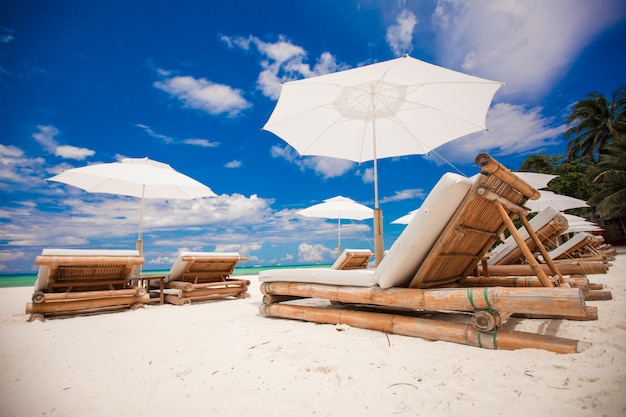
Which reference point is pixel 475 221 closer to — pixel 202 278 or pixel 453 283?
pixel 453 283

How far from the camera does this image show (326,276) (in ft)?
12.9

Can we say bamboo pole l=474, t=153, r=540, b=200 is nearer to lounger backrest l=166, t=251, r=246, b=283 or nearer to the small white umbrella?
lounger backrest l=166, t=251, r=246, b=283

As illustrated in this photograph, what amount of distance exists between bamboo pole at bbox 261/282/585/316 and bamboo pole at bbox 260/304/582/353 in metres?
0.19

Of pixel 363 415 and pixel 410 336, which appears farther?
pixel 410 336

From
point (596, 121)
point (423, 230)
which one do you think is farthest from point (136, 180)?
point (596, 121)

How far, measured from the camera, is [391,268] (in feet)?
10.6

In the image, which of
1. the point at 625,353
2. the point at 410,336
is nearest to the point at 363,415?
the point at 410,336

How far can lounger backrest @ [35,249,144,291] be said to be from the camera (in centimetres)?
473

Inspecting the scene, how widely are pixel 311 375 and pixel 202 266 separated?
17.5ft

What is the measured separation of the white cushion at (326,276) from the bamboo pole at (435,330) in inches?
15.3

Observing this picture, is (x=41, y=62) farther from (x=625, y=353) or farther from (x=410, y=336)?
(x=625, y=353)

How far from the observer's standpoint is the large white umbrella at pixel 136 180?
21.3ft

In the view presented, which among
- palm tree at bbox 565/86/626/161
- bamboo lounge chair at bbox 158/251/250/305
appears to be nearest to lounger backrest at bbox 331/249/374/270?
bamboo lounge chair at bbox 158/251/250/305

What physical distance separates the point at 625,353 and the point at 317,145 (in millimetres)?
5362
